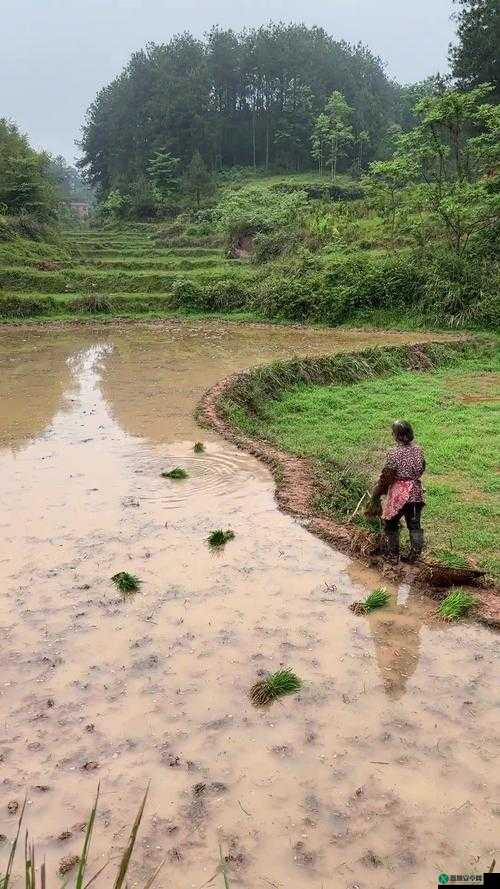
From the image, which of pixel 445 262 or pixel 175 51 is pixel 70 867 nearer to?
pixel 445 262

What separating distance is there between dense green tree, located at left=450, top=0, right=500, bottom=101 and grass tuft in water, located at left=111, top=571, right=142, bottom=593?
29315mm

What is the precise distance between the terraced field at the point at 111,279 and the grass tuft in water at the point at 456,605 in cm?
1984

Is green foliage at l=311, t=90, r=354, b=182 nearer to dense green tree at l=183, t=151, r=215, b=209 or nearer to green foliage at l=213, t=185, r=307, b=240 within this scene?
dense green tree at l=183, t=151, r=215, b=209

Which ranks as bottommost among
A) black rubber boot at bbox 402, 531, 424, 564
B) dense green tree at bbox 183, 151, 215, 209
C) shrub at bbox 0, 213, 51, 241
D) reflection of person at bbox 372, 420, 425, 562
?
black rubber boot at bbox 402, 531, 424, 564

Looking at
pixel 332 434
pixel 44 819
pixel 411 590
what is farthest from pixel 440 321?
pixel 44 819

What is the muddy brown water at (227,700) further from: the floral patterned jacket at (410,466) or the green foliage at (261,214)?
the green foliage at (261,214)

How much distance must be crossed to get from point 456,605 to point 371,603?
0.71 metres

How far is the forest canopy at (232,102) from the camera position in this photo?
50938 millimetres

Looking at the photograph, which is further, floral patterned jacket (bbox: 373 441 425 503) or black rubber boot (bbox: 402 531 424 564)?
black rubber boot (bbox: 402 531 424 564)

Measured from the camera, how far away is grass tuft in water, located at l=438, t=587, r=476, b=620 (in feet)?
17.6

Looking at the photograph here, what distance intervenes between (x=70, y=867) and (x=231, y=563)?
11.2 feet

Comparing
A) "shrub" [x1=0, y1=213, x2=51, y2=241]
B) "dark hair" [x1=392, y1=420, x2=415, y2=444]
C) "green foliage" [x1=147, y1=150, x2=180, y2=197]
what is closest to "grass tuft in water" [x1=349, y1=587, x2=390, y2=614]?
"dark hair" [x1=392, y1=420, x2=415, y2=444]

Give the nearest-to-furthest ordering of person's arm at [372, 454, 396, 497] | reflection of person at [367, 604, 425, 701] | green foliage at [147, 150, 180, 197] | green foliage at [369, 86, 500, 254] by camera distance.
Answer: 1. reflection of person at [367, 604, 425, 701]
2. person's arm at [372, 454, 396, 497]
3. green foliage at [369, 86, 500, 254]
4. green foliage at [147, 150, 180, 197]

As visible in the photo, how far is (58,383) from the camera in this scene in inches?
567
